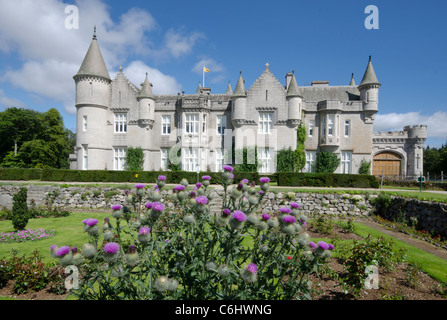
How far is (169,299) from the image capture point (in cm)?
254

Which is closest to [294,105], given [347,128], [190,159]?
[347,128]

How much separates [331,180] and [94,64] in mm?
25673

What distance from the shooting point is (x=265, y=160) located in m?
24.6

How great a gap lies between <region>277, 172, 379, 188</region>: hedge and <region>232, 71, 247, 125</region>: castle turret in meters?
8.85

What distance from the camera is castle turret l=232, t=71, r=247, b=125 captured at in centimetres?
2425

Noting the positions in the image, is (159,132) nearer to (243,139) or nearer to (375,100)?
(243,139)

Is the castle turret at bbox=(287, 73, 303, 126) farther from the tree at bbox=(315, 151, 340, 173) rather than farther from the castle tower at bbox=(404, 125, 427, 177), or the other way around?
the castle tower at bbox=(404, 125, 427, 177)

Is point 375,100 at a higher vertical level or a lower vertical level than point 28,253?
higher

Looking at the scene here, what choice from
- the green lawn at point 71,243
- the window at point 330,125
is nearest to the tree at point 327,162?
the window at point 330,125

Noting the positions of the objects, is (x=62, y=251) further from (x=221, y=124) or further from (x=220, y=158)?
(x=221, y=124)

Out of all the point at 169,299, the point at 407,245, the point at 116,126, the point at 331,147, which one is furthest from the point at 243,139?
the point at 169,299

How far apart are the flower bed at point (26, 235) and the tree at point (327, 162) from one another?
2350 cm

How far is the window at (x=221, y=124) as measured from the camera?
25.9 meters
